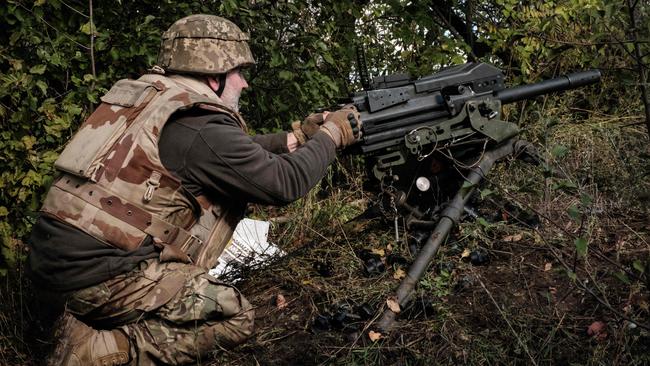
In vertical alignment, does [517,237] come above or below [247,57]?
below

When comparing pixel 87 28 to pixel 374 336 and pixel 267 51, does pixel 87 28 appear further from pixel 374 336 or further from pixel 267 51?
pixel 374 336

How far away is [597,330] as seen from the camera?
3617mm

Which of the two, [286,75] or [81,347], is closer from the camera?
[81,347]

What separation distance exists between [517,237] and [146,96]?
8.10 feet

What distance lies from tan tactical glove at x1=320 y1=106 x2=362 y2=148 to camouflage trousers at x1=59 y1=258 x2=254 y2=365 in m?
1.10

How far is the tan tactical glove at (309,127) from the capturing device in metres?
4.50

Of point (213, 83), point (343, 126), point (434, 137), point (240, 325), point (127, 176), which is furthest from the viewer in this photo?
point (434, 137)

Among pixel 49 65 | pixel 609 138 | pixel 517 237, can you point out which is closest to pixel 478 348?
pixel 517 237

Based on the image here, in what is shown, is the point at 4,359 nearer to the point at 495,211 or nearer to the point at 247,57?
the point at 247,57

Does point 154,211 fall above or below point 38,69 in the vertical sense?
below

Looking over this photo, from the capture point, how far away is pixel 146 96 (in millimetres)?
3865

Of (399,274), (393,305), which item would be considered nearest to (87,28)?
(399,274)

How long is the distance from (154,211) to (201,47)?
0.96 metres

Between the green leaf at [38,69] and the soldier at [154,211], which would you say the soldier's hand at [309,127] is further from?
the green leaf at [38,69]
